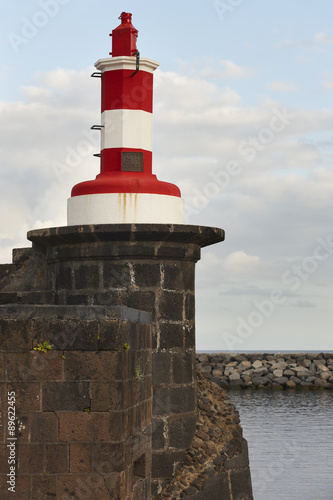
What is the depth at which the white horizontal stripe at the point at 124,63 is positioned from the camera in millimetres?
8555

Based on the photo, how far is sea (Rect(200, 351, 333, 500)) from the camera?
15859mm

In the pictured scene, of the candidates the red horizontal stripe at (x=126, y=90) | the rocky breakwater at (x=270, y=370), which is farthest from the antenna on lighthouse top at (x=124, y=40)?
the rocky breakwater at (x=270, y=370)

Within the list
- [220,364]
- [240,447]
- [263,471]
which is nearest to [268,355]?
[220,364]

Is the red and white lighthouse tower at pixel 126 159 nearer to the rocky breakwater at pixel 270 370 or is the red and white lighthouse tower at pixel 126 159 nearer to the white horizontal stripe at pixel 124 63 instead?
the white horizontal stripe at pixel 124 63

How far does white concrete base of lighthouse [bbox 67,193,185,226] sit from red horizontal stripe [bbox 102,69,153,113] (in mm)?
942

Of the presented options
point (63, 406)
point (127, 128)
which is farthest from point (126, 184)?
point (63, 406)

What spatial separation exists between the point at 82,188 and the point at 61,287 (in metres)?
1.02

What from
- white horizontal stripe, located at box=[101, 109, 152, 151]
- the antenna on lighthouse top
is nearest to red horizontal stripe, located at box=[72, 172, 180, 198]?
white horizontal stripe, located at box=[101, 109, 152, 151]

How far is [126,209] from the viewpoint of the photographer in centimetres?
827

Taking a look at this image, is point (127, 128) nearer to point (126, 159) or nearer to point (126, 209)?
point (126, 159)

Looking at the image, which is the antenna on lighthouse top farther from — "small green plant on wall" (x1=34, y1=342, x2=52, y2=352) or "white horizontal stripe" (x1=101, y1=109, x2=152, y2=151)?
"small green plant on wall" (x1=34, y1=342, x2=52, y2=352)

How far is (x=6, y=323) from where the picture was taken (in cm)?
585

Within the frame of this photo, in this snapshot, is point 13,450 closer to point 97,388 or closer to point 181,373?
point 97,388

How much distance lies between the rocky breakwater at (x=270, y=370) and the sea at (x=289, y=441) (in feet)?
1.33
